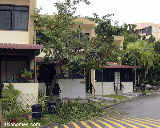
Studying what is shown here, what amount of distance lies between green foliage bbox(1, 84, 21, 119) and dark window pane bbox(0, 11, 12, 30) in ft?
16.2

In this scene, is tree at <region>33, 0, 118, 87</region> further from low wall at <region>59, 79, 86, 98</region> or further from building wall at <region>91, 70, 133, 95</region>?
building wall at <region>91, 70, 133, 95</region>

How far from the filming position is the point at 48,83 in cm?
2492

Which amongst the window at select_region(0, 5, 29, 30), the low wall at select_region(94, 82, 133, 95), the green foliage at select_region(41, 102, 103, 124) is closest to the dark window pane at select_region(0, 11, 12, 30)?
the window at select_region(0, 5, 29, 30)

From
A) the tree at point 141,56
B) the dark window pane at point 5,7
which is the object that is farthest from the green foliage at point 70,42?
the tree at point 141,56

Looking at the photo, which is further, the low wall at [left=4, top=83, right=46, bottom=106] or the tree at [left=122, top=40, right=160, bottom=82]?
the tree at [left=122, top=40, right=160, bottom=82]

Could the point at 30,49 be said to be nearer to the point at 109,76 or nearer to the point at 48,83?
the point at 48,83

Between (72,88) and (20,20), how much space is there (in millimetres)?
8103

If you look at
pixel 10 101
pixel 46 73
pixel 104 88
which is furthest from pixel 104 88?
pixel 10 101

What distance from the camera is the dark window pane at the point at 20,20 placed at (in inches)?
810

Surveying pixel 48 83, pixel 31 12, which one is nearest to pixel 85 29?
pixel 48 83

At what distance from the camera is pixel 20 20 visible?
67.9 ft

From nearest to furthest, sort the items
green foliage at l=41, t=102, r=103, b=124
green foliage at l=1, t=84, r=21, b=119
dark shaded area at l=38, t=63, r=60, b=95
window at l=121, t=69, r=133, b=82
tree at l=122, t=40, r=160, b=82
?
1. green foliage at l=1, t=84, r=21, b=119
2. green foliage at l=41, t=102, r=103, b=124
3. dark shaded area at l=38, t=63, r=60, b=95
4. window at l=121, t=69, r=133, b=82
5. tree at l=122, t=40, r=160, b=82

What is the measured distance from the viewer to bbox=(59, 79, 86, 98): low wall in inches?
1006

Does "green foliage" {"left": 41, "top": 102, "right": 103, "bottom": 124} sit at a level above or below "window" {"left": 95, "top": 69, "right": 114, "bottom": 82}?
below
